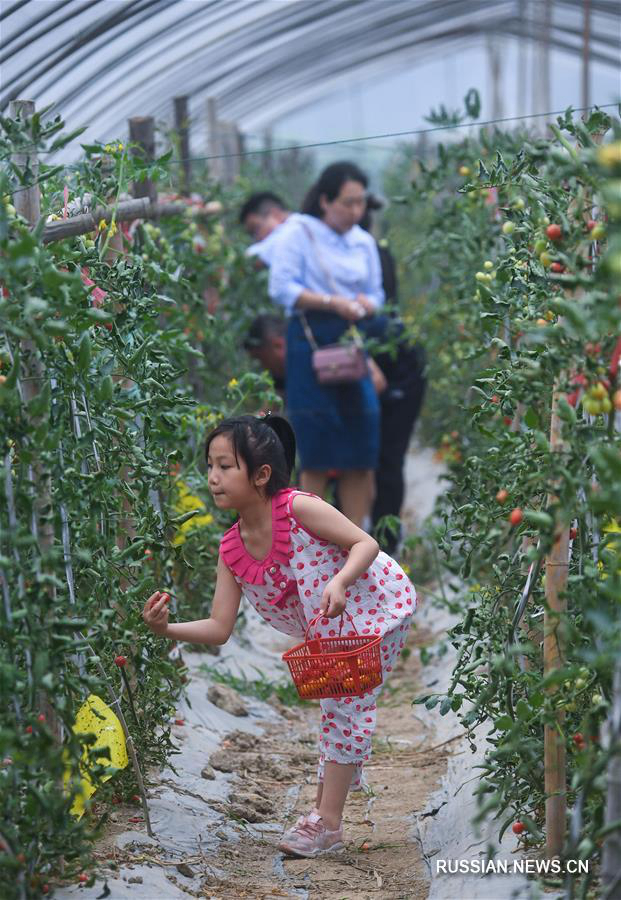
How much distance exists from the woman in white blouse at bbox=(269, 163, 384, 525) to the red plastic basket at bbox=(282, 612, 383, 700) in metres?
2.65

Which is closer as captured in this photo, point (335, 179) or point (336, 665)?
point (336, 665)

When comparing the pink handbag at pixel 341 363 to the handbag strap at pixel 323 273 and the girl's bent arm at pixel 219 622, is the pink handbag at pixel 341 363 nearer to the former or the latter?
the handbag strap at pixel 323 273

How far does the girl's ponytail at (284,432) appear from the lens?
10.5 feet

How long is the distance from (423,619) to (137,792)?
2.77 metres

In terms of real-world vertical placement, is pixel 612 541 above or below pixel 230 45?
below

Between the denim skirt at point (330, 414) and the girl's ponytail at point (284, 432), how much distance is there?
2.33m

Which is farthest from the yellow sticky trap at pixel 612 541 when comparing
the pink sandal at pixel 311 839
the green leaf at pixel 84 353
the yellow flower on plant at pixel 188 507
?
the yellow flower on plant at pixel 188 507

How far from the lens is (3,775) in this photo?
224cm

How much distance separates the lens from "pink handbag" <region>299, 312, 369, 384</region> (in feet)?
17.8

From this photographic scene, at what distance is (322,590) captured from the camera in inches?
121

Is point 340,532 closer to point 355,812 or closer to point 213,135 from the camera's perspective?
point 355,812

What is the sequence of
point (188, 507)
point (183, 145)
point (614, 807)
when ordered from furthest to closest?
1. point (183, 145)
2. point (188, 507)
3. point (614, 807)

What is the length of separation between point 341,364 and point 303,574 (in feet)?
8.05

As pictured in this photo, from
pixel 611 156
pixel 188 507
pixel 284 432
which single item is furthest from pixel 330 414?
pixel 611 156
